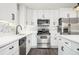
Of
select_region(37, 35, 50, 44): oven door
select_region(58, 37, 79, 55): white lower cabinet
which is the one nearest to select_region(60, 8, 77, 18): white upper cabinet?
select_region(37, 35, 50, 44): oven door

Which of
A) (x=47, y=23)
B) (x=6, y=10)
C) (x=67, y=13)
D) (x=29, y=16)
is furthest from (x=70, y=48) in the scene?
(x=29, y=16)

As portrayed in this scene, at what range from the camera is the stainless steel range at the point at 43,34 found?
15.7 ft

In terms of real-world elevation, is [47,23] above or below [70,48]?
above

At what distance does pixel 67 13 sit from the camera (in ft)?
15.3

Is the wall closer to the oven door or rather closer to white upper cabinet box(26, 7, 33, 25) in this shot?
white upper cabinet box(26, 7, 33, 25)

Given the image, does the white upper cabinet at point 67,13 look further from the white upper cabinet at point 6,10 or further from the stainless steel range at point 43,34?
the white upper cabinet at point 6,10

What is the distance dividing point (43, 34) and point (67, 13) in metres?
1.52

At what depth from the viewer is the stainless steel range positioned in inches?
189

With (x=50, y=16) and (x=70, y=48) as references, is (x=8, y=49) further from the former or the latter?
(x=50, y=16)

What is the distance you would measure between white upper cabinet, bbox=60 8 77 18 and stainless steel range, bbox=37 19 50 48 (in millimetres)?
779

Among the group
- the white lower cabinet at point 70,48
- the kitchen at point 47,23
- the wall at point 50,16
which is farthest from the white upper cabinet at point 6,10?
the wall at point 50,16

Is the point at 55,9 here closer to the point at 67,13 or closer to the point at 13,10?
the point at 67,13

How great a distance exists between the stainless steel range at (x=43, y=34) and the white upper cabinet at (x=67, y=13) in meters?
0.78
